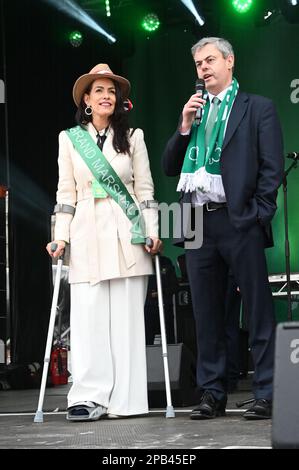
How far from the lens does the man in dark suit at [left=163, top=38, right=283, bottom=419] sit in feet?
10.8

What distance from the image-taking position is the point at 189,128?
346 cm

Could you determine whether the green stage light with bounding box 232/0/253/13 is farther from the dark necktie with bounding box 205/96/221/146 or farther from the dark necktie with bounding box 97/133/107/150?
the dark necktie with bounding box 205/96/221/146

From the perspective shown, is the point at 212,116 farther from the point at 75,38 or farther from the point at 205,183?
the point at 75,38

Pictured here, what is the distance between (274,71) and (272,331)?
6185 mm

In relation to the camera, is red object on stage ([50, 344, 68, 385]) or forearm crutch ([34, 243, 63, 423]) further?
red object on stage ([50, 344, 68, 385])

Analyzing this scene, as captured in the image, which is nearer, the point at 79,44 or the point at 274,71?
the point at 79,44

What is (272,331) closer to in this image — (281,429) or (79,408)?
(79,408)

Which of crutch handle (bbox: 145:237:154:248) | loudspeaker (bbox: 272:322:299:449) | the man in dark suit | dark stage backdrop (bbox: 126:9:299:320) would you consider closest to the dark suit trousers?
the man in dark suit

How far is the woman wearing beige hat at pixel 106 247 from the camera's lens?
368cm

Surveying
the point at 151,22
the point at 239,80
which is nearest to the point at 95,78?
the point at 151,22

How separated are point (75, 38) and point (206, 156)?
17.0 ft

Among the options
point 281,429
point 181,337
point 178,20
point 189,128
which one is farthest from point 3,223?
point 281,429

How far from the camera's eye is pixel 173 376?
3.94 meters

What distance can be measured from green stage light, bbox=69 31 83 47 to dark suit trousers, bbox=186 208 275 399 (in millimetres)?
5193
